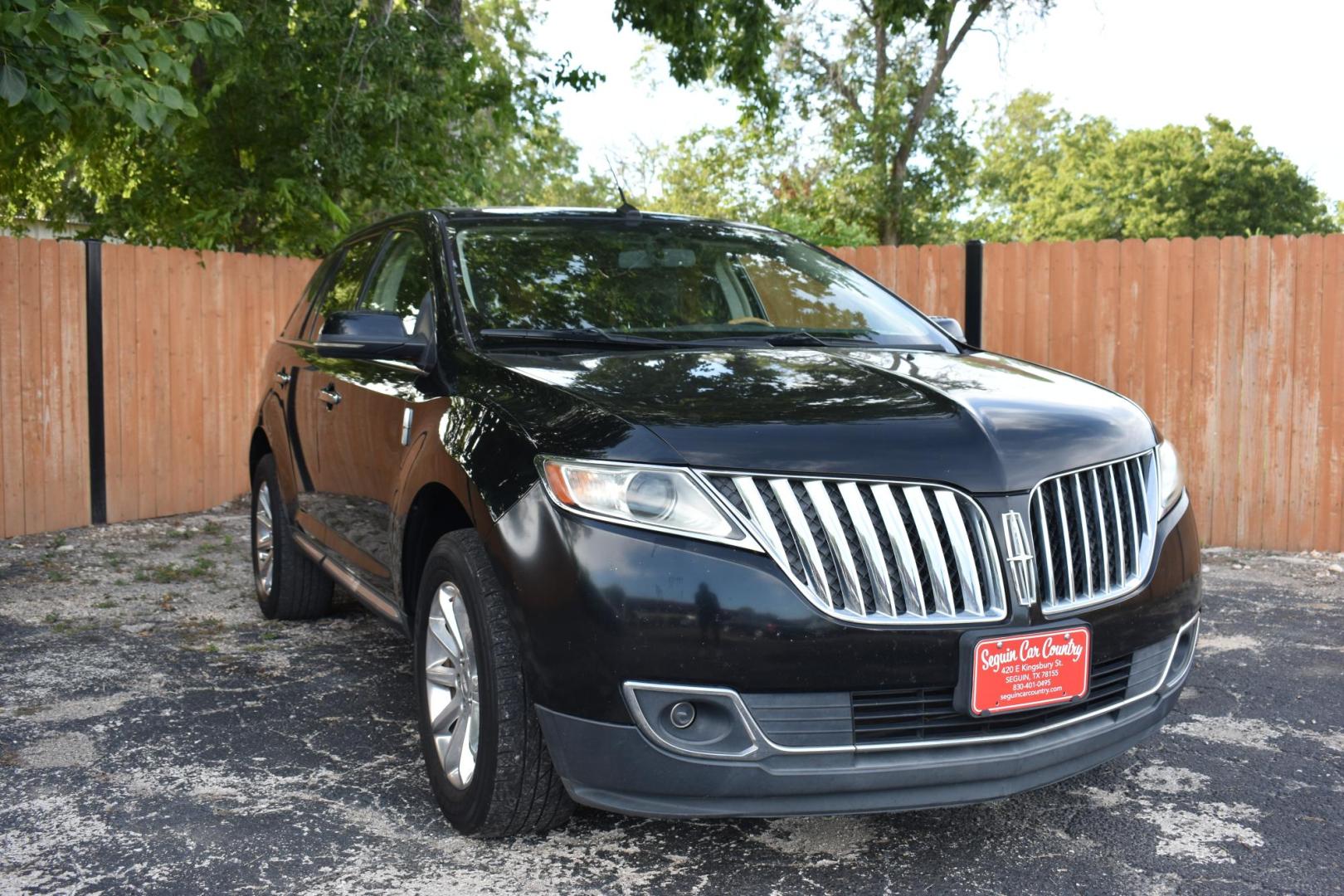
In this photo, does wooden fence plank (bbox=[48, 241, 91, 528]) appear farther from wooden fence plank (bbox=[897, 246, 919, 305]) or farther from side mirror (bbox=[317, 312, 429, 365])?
wooden fence plank (bbox=[897, 246, 919, 305])

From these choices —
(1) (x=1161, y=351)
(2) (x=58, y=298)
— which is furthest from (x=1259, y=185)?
(2) (x=58, y=298)

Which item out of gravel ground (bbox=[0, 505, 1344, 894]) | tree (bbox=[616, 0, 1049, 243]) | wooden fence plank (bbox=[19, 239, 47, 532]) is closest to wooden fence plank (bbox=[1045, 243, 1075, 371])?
gravel ground (bbox=[0, 505, 1344, 894])

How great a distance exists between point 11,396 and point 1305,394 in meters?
8.26

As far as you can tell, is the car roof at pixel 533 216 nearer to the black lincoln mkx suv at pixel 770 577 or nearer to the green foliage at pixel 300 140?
→ the black lincoln mkx suv at pixel 770 577

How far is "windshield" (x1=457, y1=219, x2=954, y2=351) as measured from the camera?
3.88m

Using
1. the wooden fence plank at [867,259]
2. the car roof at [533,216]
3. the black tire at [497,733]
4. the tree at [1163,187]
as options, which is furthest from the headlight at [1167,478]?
the tree at [1163,187]

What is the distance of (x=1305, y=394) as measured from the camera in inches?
306

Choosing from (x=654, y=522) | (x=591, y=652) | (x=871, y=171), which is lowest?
(x=591, y=652)

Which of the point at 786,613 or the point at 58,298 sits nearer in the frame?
the point at 786,613

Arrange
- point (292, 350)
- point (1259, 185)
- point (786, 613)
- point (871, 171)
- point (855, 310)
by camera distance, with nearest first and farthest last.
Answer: point (786, 613) → point (855, 310) → point (292, 350) → point (871, 171) → point (1259, 185)

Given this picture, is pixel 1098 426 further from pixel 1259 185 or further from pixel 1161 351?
pixel 1259 185

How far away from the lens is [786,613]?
8.63ft

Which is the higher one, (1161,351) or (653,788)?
(1161,351)

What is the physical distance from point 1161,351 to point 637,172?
42545 millimetres
